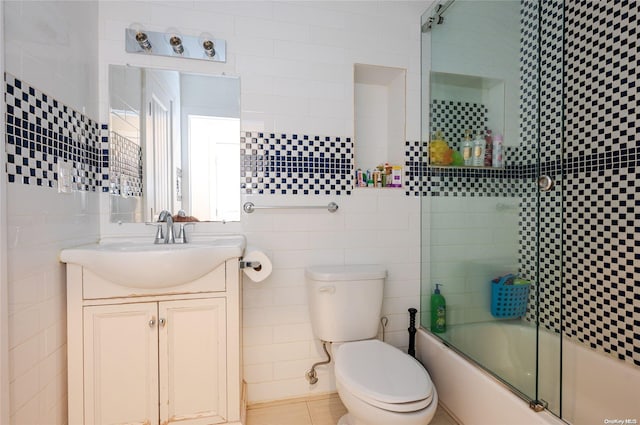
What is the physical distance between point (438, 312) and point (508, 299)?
412 millimetres

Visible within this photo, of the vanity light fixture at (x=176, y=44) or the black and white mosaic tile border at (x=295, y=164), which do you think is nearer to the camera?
the vanity light fixture at (x=176, y=44)

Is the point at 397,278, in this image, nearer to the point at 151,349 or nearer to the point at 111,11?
the point at 151,349

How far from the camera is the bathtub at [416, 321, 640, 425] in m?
1.17

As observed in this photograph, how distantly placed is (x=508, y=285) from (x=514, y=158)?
A: 1.95 feet

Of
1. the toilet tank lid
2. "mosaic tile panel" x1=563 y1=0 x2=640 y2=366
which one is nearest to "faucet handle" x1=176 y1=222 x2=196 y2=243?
the toilet tank lid

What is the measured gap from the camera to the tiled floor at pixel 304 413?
157 cm

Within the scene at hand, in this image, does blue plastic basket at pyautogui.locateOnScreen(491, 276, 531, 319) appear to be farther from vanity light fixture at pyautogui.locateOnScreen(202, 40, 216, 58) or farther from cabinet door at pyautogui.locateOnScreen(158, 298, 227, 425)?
vanity light fixture at pyautogui.locateOnScreen(202, 40, 216, 58)

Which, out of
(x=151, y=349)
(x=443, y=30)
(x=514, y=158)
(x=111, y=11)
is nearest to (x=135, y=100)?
(x=111, y=11)

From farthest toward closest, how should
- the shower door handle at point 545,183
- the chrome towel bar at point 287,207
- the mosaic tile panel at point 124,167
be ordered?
the chrome towel bar at point 287,207 < the mosaic tile panel at point 124,167 < the shower door handle at point 545,183

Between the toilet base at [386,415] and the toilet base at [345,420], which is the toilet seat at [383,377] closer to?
the toilet base at [386,415]

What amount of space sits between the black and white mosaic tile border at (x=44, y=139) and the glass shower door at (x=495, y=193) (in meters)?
1.80

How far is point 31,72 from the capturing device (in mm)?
1094

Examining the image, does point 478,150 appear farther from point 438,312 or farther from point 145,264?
point 145,264

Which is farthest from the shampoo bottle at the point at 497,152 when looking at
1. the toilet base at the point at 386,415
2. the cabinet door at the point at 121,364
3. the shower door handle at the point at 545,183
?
the cabinet door at the point at 121,364
